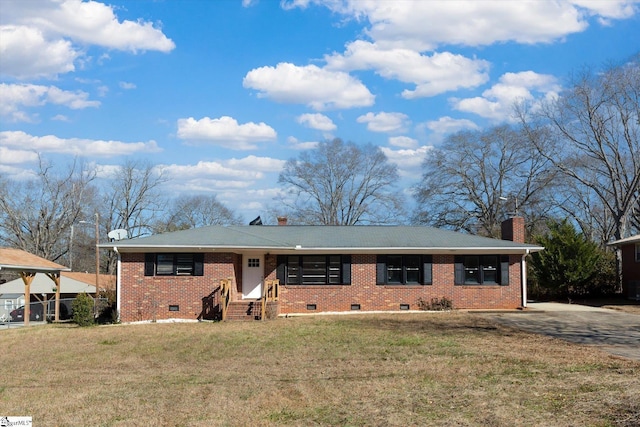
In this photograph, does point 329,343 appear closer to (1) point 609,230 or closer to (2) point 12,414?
(2) point 12,414

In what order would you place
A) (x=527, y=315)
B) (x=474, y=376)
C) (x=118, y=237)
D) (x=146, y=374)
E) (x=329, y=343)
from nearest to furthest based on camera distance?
(x=474, y=376), (x=146, y=374), (x=329, y=343), (x=527, y=315), (x=118, y=237)

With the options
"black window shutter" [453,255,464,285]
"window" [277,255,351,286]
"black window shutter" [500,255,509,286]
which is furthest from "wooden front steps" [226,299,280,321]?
"black window shutter" [500,255,509,286]

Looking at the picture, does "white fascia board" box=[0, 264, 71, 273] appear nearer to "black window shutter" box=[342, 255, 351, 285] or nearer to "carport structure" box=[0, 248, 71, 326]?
"carport structure" box=[0, 248, 71, 326]

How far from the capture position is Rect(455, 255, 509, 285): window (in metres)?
24.4

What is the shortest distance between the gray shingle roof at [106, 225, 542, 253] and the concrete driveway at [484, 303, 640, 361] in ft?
9.39

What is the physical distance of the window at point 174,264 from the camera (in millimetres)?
22422

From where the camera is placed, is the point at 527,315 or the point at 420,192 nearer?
the point at 527,315

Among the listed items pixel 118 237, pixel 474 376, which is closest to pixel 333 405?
pixel 474 376

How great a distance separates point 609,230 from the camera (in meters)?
51.2

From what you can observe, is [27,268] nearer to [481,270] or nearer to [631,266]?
[481,270]

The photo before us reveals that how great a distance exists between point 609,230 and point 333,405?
1900 inches

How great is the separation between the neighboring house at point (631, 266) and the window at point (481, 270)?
9.45 meters

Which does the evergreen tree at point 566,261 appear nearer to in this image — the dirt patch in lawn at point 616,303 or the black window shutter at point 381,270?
the dirt patch in lawn at point 616,303

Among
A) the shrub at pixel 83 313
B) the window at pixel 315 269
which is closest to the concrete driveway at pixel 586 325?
the window at pixel 315 269
